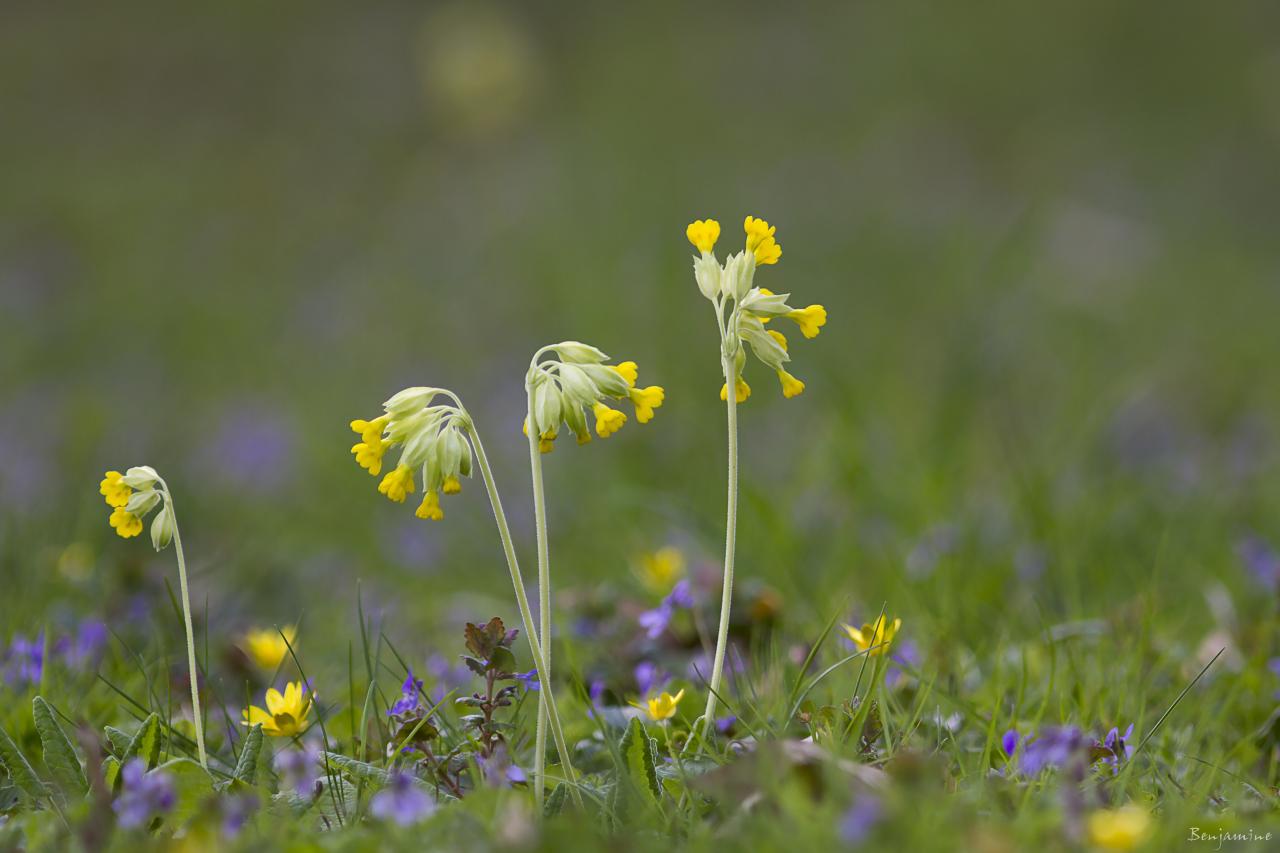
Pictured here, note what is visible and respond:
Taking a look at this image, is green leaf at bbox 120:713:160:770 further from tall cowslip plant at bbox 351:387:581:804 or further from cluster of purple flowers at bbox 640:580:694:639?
cluster of purple flowers at bbox 640:580:694:639

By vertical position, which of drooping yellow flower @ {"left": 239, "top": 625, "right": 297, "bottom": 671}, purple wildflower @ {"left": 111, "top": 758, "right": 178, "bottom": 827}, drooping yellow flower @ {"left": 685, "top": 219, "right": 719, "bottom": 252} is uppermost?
drooping yellow flower @ {"left": 685, "top": 219, "right": 719, "bottom": 252}

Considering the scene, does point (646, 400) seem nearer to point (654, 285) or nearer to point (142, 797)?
point (142, 797)

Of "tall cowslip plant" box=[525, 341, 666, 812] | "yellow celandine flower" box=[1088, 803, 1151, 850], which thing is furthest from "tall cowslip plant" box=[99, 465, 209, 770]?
"yellow celandine flower" box=[1088, 803, 1151, 850]

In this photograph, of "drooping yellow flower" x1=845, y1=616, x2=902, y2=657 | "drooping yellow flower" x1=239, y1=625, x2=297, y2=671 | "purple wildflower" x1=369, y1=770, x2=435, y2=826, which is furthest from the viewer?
"drooping yellow flower" x1=239, y1=625, x2=297, y2=671

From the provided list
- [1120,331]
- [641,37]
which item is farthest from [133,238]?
[1120,331]

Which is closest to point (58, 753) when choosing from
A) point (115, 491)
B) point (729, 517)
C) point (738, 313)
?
point (115, 491)

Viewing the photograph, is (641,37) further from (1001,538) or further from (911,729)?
(911,729)
